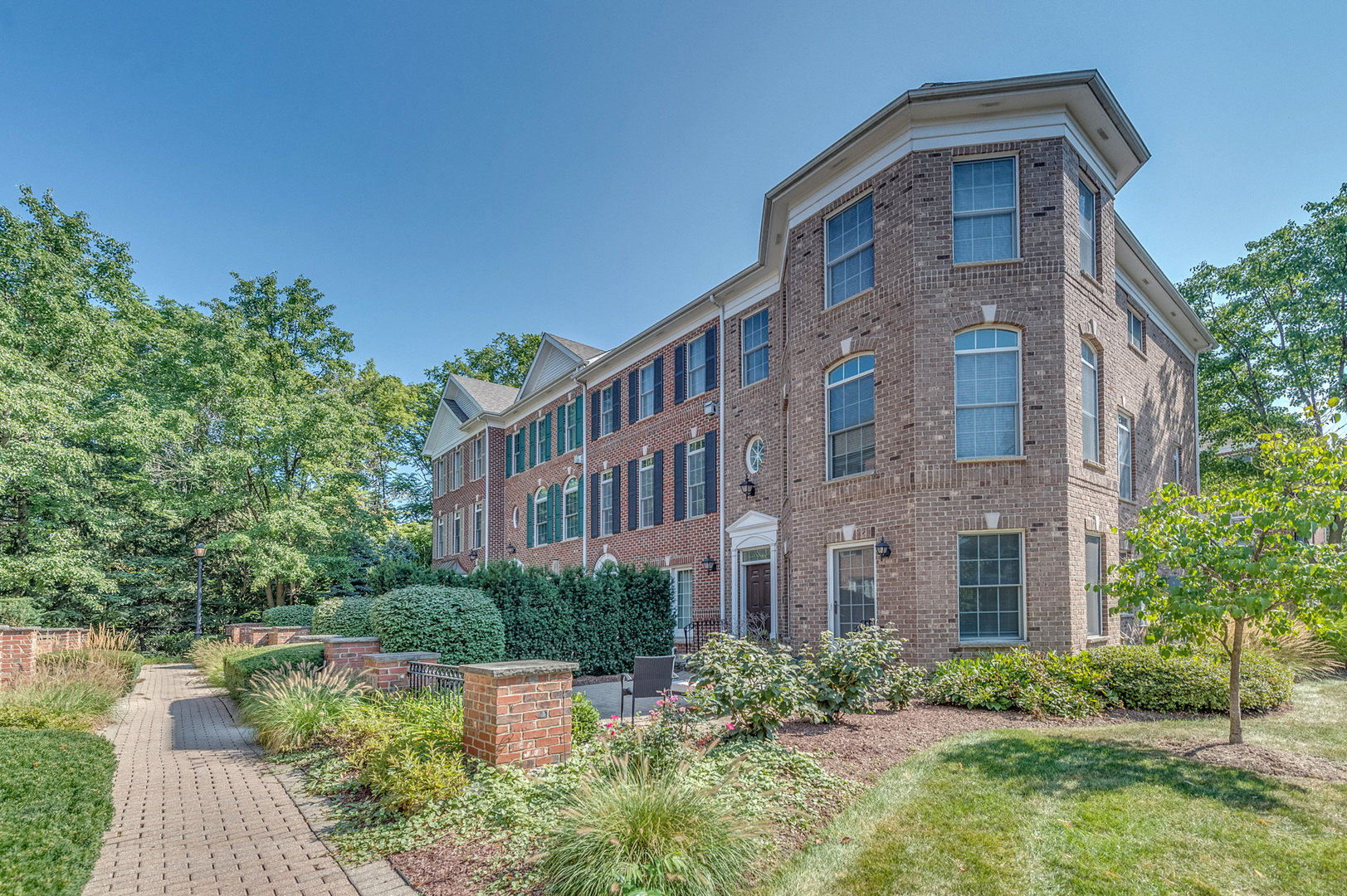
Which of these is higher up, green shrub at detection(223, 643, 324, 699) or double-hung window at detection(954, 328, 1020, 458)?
double-hung window at detection(954, 328, 1020, 458)

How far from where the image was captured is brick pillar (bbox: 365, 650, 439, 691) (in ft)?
26.9

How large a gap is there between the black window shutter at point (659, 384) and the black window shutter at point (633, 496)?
176 centimetres

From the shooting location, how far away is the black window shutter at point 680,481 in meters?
17.0

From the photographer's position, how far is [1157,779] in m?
5.21

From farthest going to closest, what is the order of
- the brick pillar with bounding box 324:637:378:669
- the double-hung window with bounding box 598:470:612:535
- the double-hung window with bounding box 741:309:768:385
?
the double-hung window with bounding box 598:470:612:535
the double-hung window with bounding box 741:309:768:385
the brick pillar with bounding box 324:637:378:669

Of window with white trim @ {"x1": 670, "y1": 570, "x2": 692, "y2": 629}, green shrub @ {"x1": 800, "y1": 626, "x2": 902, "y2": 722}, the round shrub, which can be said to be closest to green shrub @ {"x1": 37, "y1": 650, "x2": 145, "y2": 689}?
the round shrub

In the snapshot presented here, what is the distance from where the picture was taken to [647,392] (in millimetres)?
18984

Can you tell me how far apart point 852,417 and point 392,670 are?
7738 millimetres

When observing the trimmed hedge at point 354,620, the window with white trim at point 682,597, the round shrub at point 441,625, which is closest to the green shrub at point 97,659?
the trimmed hedge at point 354,620

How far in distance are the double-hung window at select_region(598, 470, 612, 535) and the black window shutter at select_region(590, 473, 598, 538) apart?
17 centimetres

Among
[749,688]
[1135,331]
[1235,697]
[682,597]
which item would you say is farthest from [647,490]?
[1235,697]

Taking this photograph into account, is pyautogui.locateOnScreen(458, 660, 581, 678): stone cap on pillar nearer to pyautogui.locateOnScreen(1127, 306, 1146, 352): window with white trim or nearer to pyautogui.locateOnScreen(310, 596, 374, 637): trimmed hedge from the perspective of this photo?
pyautogui.locateOnScreen(310, 596, 374, 637): trimmed hedge

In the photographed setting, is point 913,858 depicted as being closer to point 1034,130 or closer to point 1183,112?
point 1034,130

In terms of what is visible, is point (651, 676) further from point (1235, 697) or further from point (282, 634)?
point (282, 634)
